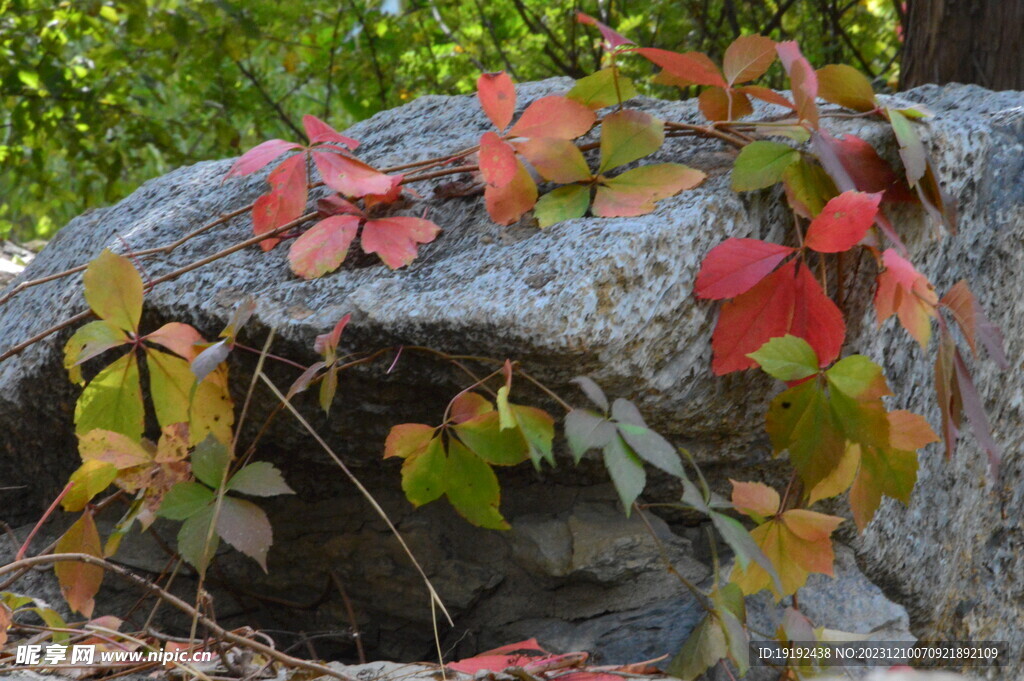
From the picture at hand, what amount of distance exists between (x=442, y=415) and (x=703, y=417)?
0.33m

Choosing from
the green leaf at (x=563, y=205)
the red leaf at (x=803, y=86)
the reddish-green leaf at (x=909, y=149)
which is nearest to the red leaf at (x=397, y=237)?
the green leaf at (x=563, y=205)

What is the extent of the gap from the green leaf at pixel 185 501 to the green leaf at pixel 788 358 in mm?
619

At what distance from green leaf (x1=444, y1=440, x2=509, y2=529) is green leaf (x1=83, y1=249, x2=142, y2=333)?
403 millimetres

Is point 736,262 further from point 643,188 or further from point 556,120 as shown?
point 556,120

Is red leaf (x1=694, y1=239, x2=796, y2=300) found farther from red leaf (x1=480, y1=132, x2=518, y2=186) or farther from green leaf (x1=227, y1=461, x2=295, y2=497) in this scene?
green leaf (x1=227, y1=461, x2=295, y2=497)

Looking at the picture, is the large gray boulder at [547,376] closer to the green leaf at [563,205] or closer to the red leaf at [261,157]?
the green leaf at [563,205]

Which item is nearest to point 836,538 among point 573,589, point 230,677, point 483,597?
point 573,589

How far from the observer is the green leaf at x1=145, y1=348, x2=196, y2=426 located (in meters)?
1.05

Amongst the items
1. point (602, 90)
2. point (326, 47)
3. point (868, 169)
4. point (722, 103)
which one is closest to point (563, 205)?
point (602, 90)

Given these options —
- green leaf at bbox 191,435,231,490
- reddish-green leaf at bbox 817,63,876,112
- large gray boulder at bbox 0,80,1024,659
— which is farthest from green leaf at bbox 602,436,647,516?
reddish-green leaf at bbox 817,63,876,112

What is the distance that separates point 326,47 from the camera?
11.7ft

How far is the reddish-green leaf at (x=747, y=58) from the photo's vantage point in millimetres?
1113

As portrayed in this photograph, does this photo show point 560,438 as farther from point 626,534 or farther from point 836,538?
Answer: point 836,538

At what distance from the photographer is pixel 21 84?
312 centimetres
